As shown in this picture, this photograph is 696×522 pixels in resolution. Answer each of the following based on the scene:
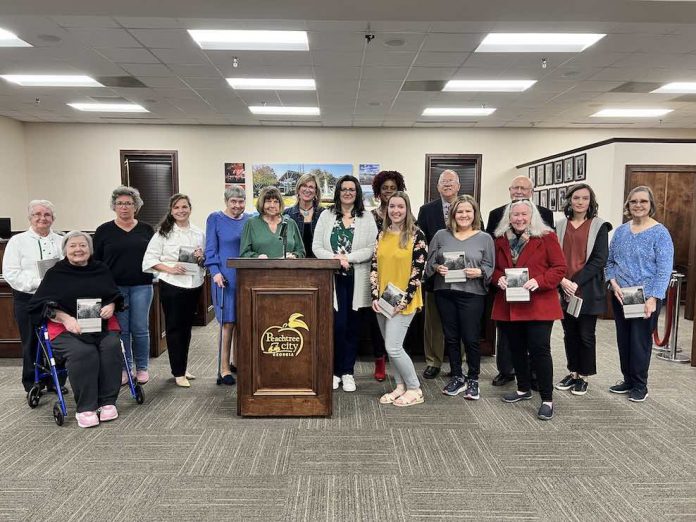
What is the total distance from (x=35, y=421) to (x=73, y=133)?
8.27 meters

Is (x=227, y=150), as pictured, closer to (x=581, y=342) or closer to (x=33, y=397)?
(x=33, y=397)

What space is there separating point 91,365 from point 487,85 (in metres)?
6.06

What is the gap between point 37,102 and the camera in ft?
25.9

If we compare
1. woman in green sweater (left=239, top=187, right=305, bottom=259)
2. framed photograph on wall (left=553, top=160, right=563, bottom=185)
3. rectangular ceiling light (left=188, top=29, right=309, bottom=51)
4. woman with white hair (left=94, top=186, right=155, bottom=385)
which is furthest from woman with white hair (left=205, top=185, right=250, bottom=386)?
framed photograph on wall (left=553, top=160, right=563, bottom=185)

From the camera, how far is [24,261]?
3.41m

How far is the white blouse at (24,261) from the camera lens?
3.40m

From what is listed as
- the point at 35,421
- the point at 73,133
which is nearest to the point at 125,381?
the point at 35,421

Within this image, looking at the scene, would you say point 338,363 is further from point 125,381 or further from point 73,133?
point 73,133

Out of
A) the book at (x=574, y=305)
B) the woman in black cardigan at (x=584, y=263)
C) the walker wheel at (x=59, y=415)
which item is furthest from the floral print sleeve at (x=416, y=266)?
the walker wheel at (x=59, y=415)

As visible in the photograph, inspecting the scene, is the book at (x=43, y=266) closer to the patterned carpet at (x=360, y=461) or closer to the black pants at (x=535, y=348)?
the patterned carpet at (x=360, y=461)

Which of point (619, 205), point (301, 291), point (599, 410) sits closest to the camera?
point (301, 291)

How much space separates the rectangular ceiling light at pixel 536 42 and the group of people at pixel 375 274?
220 cm

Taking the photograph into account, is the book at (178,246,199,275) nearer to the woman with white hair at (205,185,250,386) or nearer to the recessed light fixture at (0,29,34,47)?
the woman with white hair at (205,185,250,386)

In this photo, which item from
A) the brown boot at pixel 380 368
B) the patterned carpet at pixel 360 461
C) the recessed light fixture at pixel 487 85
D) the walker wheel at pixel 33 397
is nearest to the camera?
the patterned carpet at pixel 360 461
